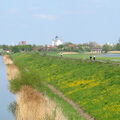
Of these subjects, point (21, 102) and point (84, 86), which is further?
point (84, 86)

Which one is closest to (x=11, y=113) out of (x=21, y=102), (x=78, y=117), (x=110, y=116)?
(x=21, y=102)

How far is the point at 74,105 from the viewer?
29.9m

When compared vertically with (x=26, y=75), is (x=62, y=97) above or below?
below

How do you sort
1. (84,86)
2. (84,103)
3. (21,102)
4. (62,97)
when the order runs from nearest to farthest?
(21,102) → (84,103) → (62,97) → (84,86)

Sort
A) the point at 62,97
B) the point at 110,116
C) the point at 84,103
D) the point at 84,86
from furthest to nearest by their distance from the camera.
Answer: the point at 84,86
the point at 62,97
the point at 84,103
the point at 110,116

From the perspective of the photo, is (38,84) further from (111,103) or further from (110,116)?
(110,116)

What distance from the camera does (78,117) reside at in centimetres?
2398

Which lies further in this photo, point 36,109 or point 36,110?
point 36,109

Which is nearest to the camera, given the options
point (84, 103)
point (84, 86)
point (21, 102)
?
point (21, 102)

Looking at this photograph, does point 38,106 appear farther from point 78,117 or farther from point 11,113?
point 11,113

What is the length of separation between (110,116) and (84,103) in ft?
19.9

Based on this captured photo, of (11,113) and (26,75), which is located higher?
(26,75)

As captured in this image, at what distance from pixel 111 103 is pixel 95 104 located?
1752mm

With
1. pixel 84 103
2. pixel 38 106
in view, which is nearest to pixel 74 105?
pixel 84 103
